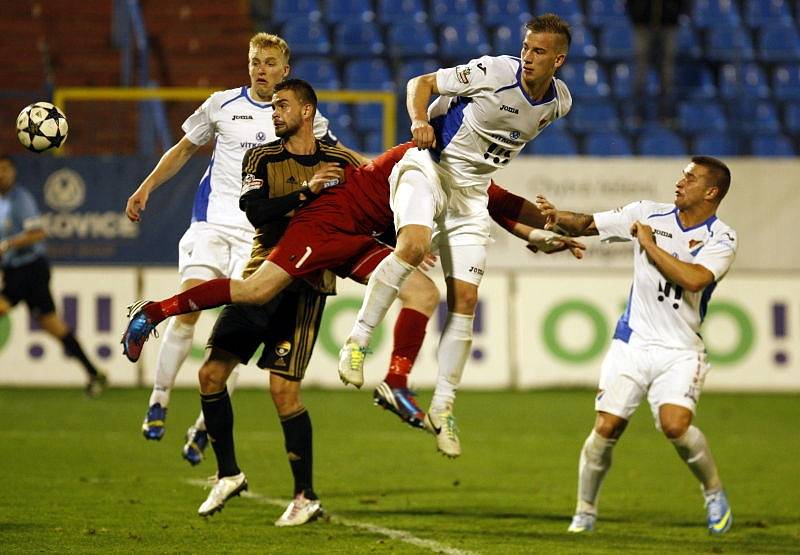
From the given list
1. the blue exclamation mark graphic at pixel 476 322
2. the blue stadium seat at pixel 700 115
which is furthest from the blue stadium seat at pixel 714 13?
the blue exclamation mark graphic at pixel 476 322

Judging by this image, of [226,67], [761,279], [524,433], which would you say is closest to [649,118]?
[761,279]

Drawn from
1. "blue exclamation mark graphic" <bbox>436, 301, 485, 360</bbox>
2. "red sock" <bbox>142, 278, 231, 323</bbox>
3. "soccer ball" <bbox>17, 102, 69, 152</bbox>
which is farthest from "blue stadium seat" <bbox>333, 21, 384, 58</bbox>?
"red sock" <bbox>142, 278, 231, 323</bbox>

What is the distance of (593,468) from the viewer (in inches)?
314

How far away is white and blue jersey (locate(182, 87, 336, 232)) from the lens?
8750mm

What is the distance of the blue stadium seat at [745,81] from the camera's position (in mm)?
19219

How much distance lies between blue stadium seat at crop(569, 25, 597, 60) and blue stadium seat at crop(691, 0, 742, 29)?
167 centimetres

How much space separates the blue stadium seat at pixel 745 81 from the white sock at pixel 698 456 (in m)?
12.0

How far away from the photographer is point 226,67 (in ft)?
60.2

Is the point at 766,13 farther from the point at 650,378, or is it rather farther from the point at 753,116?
the point at 650,378

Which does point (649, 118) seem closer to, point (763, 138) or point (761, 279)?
point (763, 138)

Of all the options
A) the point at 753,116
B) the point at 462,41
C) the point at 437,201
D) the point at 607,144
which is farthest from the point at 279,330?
the point at 753,116

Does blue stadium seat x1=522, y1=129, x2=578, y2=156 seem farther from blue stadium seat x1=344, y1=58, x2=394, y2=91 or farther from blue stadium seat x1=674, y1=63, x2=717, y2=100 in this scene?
blue stadium seat x1=344, y1=58, x2=394, y2=91

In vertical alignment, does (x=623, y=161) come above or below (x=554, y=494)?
above

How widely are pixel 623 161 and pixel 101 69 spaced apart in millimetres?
6913
